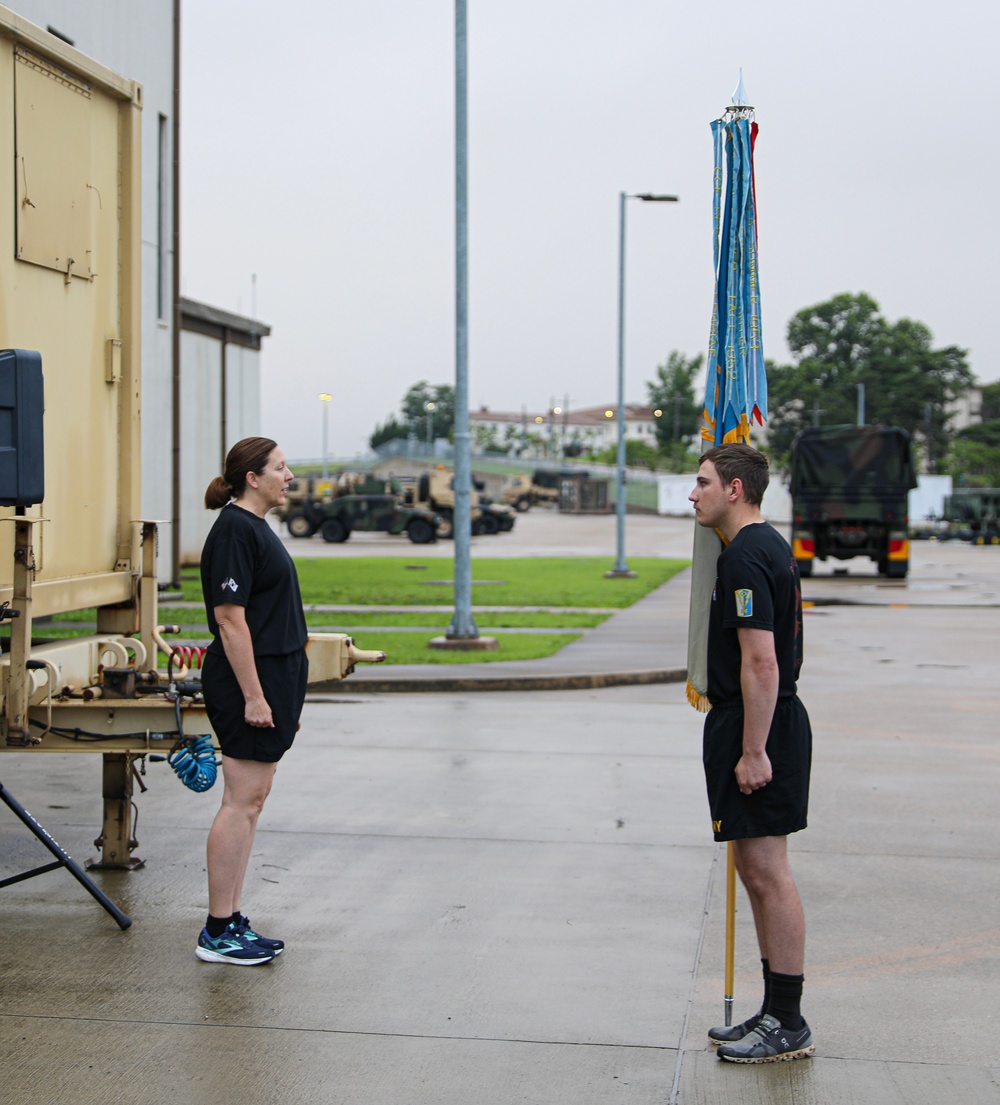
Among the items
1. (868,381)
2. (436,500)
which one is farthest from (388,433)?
(436,500)

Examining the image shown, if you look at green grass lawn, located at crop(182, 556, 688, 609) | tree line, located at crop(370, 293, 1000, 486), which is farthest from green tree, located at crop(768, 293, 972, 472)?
green grass lawn, located at crop(182, 556, 688, 609)

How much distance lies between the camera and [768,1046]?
4438mm

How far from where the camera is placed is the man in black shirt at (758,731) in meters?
4.34

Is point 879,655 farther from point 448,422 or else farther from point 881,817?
point 448,422

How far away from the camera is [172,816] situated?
25.5 ft

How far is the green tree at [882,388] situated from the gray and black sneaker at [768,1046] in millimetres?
102090

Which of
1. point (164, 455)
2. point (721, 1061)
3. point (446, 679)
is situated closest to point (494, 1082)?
point (721, 1061)

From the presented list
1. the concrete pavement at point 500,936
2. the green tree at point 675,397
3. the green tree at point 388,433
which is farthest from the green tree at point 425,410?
the concrete pavement at point 500,936

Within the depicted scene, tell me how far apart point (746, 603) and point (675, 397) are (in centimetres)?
13798

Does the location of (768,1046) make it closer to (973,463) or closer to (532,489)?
(532,489)

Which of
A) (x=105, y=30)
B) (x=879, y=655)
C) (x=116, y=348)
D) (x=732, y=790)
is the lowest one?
(x=879, y=655)

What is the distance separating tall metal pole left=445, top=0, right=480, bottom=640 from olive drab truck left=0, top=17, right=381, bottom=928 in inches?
362

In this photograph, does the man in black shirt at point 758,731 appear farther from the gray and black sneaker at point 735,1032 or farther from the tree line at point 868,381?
the tree line at point 868,381

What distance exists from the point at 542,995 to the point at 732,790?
3.79 ft
